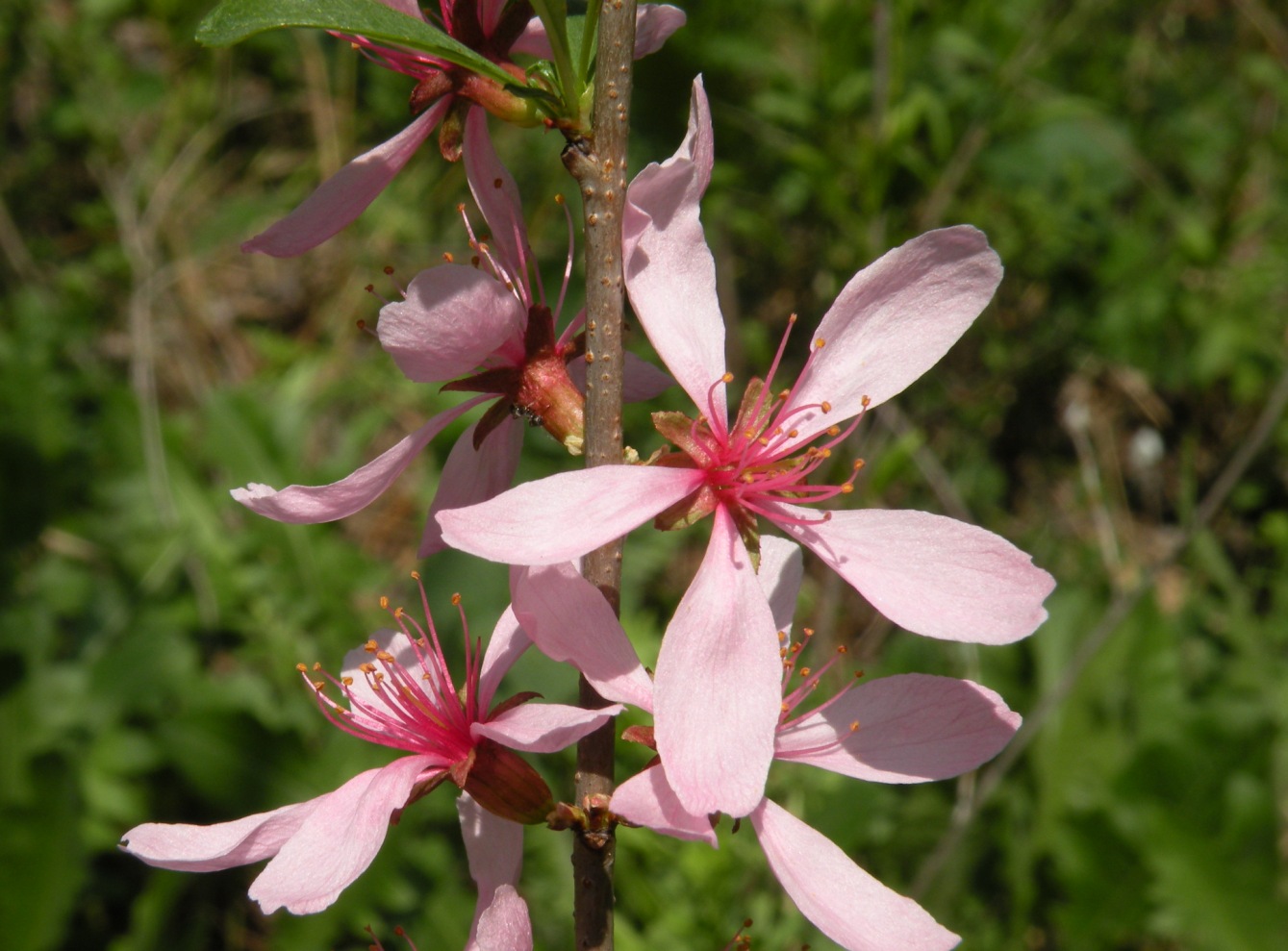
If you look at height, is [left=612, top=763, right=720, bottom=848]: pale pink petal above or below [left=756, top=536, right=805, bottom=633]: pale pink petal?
above

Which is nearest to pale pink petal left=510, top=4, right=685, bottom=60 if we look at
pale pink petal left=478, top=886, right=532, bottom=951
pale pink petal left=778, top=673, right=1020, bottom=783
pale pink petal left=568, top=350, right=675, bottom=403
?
pale pink petal left=568, top=350, right=675, bottom=403

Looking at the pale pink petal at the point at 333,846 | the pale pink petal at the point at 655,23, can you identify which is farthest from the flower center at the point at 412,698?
the pale pink petal at the point at 655,23

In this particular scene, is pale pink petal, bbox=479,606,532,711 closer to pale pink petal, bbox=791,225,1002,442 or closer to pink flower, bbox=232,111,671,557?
pink flower, bbox=232,111,671,557

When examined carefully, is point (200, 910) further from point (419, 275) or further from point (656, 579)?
point (419, 275)

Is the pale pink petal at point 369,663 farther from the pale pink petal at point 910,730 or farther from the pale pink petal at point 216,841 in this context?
the pale pink petal at point 910,730

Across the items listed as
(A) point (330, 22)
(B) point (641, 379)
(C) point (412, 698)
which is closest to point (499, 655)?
(C) point (412, 698)

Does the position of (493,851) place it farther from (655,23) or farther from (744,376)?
(744,376)

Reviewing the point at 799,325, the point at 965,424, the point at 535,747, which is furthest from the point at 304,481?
the point at 535,747
